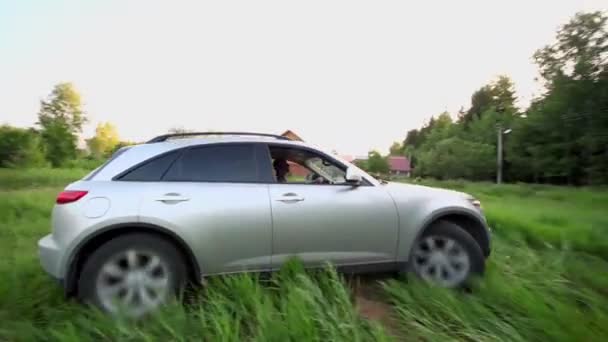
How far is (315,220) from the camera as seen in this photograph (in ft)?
11.5

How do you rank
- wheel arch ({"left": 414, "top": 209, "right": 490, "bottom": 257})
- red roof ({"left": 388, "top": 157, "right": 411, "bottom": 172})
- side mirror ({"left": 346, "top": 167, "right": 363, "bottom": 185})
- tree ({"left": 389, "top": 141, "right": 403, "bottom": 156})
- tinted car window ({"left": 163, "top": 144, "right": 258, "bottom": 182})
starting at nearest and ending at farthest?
tinted car window ({"left": 163, "top": 144, "right": 258, "bottom": 182}) → side mirror ({"left": 346, "top": 167, "right": 363, "bottom": 185}) → wheel arch ({"left": 414, "top": 209, "right": 490, "bottom": 257}) → red roof ({"left": 388, "top": 157, "right": 411, "bottom": 172}) → tree ({"left": 389, "top": 141, "right": 403, "bottom": 156})

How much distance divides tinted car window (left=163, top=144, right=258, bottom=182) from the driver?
0.28 metres

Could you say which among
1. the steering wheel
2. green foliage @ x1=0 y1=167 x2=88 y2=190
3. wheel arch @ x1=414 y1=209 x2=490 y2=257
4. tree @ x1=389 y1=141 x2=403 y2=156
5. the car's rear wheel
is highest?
tree @ x1=389 y1=141 x2=403 y2=156

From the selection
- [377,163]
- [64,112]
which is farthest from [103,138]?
[377,163]

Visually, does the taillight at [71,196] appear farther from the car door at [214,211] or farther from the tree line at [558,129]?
the tree line at [558,129]

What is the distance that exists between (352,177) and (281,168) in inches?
30.0

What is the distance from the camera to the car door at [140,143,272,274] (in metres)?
3.21

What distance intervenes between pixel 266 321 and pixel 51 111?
216ft

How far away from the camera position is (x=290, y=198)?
138 inches

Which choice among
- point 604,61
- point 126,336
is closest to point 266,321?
point 126,336

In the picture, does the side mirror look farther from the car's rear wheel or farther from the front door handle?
the car's rear wheel

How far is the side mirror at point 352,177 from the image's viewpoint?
3.65 m

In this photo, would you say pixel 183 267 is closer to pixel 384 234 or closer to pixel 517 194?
pixel 384 234

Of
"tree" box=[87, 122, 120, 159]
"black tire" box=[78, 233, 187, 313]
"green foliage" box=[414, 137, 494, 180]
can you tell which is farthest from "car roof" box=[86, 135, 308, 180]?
"tree" box=[87, 122, 120, 159]
